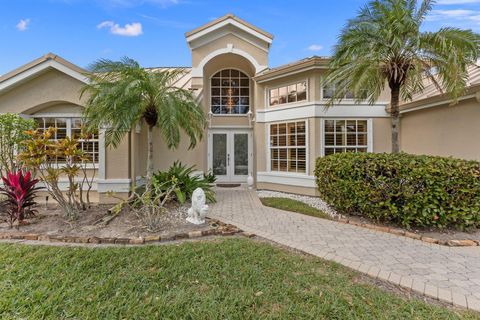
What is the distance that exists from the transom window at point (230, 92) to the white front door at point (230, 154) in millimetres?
1370

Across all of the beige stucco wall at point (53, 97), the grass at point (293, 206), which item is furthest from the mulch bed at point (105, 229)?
the grass at point (293, 206)

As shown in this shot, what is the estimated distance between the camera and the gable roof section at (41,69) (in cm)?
862

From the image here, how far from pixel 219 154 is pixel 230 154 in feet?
2.03

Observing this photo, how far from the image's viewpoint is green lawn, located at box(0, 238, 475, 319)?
3.23 metres

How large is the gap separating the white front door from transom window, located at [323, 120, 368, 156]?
4.40 meters

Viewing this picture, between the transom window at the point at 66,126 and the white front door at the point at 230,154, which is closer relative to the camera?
the transom window at the point at 66,126

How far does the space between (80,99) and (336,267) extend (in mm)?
9998

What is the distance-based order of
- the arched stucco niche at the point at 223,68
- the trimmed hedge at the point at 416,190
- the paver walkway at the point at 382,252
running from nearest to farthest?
the paver walkway at the point at 382,252 < the trimmed hedge at the point at 416,190 < the arched stucco niche at the point at 223,68

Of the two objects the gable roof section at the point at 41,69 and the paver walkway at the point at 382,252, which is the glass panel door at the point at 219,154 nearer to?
the paver walkway at the point at 382,252

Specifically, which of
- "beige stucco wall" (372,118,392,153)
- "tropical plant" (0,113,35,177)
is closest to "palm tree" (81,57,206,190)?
"tropical plant" (0,113,35,177)

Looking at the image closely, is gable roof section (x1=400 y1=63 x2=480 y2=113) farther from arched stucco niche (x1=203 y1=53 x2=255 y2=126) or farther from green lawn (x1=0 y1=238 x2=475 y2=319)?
arched stucco niche (x1=203 y1=53 x2=255 y2=126)

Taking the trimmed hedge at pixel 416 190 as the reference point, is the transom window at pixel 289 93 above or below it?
above

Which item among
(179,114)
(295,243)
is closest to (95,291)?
(295,243)

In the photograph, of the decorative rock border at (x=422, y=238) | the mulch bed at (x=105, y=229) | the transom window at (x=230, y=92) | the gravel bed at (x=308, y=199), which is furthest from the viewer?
the transom window at (x=230, y=92)
